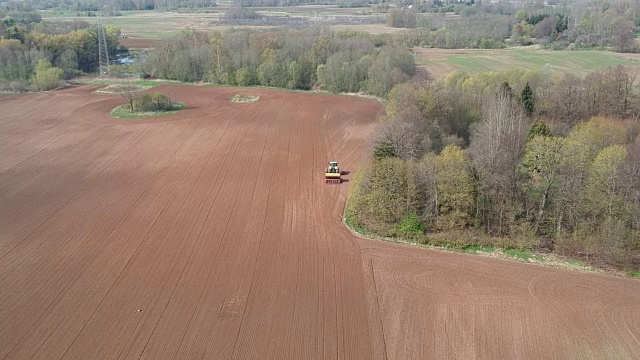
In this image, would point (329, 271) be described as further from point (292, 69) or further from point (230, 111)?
point (292, 69)

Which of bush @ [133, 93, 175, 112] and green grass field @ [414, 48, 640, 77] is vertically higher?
green grass field @ [414, 48, 640, 77]

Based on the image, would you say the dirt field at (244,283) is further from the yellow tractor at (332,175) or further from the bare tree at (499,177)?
the bare tree at (499,177)

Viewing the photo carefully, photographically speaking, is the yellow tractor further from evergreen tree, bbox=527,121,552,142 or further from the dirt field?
evergreen tree, bbox=527,121,552,142

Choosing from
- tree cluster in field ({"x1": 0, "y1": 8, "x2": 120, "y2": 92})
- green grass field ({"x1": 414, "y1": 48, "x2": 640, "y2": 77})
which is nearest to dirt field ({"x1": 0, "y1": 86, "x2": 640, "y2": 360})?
tree cluster in field ({"x1": 0, "y1": 8, "x2": 120, "y2": 92})


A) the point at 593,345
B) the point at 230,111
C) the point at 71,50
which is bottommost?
the point at 593,345

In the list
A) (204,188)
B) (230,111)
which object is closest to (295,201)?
(204,188)

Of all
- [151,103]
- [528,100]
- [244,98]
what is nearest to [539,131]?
[528,100]
